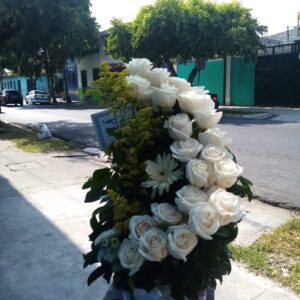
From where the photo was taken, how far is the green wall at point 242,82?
869 inches

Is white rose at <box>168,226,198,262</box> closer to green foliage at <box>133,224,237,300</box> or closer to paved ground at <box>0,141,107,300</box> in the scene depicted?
green foliage at <box>133,224,237,300</box>

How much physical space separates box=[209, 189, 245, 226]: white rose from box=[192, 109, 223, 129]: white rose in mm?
383

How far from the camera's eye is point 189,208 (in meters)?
1.64

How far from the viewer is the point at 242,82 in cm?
2261

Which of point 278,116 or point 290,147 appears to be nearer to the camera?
point 290,147

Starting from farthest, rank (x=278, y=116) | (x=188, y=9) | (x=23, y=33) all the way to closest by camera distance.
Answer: (x=188, y=9), (x=278, y=116), (x=23, y=33)

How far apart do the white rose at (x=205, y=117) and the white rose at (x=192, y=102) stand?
0.07 ft

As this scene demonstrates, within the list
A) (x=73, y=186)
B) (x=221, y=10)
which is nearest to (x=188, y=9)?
(x=221, y=10)

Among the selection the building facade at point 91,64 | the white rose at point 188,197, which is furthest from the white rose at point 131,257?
the building facade at point 91,64

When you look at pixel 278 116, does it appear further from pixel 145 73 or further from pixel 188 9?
pixel 145 73

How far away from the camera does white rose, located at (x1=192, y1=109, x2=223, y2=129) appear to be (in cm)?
188

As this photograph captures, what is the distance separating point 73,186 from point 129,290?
414 centimetres

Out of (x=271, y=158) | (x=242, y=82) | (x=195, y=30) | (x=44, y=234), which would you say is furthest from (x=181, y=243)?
(x=242, y=82)

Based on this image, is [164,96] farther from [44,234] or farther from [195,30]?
[195,30]
